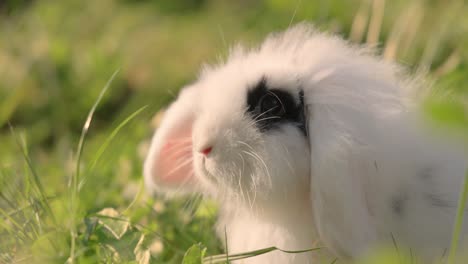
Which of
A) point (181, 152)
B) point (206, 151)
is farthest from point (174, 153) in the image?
point (206, 151)

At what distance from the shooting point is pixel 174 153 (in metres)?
1.66

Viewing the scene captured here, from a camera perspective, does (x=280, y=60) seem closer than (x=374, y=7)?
Yes

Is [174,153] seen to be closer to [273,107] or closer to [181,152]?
[181,152]

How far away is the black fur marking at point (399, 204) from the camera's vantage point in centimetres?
140

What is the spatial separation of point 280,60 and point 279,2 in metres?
1.55

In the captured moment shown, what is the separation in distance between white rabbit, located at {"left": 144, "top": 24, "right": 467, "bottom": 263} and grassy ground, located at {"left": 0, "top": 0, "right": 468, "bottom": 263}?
170 millimetres

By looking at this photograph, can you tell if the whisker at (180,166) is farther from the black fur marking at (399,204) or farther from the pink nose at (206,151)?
A: the black fur marking at (399,204)

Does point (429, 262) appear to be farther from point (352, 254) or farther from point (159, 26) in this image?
point (159, 26)

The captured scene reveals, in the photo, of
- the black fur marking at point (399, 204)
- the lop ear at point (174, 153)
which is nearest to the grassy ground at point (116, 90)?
the lop ear at point (174, 153)

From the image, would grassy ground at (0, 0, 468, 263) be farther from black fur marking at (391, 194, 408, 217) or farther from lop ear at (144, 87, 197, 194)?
black fur marking at (391, 194, 408, 217)

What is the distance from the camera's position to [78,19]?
14.2 feet

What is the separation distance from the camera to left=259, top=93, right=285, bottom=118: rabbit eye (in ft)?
4.78

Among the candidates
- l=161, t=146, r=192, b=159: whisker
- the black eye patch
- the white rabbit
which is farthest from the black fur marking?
l=161, t=146, r=192, b=159: whisker

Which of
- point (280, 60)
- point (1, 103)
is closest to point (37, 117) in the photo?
point (1, 103)
